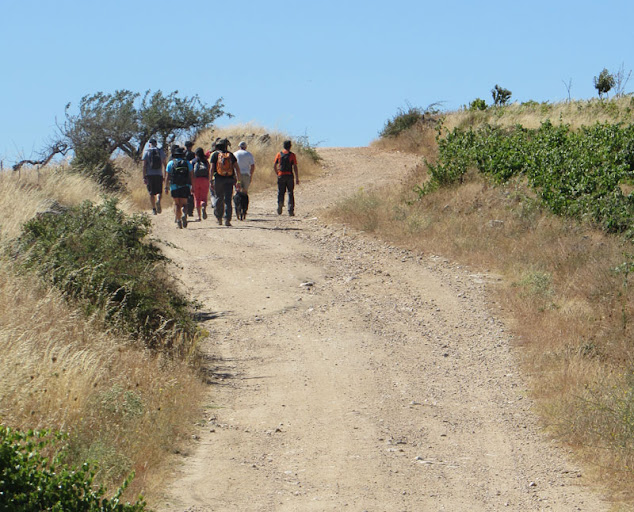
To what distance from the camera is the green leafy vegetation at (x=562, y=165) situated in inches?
607

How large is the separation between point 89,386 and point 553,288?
7.61m

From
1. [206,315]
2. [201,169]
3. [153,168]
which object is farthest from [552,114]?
[206,315]

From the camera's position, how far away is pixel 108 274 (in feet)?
31.2

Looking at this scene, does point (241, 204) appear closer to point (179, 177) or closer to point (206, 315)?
point (179, 177)

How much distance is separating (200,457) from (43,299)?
2743 mm

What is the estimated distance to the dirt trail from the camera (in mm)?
6027

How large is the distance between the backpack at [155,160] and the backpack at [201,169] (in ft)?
4.69

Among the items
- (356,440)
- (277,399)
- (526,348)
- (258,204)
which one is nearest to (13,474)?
(356,440)

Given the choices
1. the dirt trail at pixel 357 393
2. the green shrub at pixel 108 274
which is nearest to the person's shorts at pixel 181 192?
the dirt trail at pixel 357 393

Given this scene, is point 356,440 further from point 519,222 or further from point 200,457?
point 519,222

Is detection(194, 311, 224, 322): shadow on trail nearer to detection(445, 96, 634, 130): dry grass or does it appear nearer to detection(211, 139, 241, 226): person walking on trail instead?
detection(211, 139, 241, 226): person walking on trail

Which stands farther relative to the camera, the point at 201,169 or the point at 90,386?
the point at 201,169

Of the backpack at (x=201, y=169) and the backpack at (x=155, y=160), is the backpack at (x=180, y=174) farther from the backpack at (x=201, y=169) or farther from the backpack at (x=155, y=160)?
the backpack at (x=155, y=160)

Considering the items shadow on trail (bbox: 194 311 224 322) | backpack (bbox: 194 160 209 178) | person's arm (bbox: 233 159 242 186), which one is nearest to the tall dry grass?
shadow on trail (bbox: 194 311 224 322)
